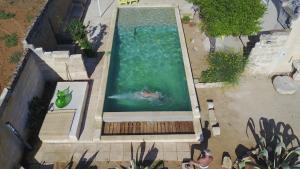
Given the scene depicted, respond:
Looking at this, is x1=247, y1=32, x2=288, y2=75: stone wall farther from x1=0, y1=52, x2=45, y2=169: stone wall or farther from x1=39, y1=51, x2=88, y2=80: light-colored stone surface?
x1=0, y1=52, x2=45, y2=169: stone wall

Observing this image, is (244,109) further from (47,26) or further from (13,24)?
(13,24)

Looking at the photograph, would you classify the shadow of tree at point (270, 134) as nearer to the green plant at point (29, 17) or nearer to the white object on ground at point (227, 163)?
the white object on ground at point (227, 163)

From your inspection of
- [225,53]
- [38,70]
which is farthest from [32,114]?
[225,53]

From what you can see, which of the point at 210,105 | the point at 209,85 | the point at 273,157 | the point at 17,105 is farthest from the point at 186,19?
the point at 17,105

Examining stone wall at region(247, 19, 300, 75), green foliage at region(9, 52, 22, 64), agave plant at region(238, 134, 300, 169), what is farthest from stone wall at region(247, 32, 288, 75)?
green foliage at region(9, 52, 22, 64)

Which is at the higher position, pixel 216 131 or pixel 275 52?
pixel 275 52

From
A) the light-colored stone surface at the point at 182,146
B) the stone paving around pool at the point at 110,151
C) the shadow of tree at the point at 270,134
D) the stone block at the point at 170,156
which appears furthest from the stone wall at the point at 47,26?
the shadow of tree at the point at 270,134

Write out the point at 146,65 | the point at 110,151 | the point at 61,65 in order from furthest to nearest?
the point at 146,65 < the point at 61,65 < the point at 110,151
